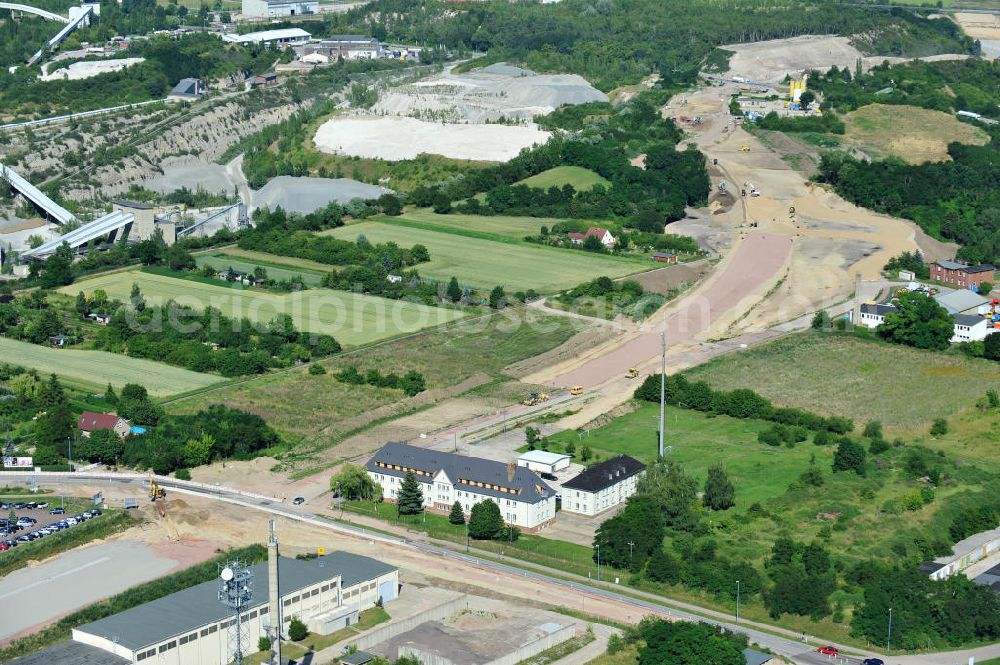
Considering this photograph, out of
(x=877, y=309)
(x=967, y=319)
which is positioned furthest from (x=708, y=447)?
(x=967, y=319)

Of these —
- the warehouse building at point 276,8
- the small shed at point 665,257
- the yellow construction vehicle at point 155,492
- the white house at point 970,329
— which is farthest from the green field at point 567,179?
the warehouse building at point 276,8

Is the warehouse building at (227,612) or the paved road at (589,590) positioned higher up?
the warehouse building at (227,612)

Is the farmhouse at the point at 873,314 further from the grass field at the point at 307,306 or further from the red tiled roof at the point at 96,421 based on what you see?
the red tiled roof at the point at 96,421

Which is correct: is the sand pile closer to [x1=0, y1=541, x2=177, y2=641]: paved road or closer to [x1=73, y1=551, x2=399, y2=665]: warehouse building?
[x1=0, y1=541, x2=177, y2=641]: paved road

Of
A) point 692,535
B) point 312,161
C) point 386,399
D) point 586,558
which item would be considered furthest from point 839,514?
point 312,161

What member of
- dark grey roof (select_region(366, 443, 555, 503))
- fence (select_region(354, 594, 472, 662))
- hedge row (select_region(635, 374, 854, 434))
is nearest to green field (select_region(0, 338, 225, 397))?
dark grey roof (select_region(366, 443, 555, 503))

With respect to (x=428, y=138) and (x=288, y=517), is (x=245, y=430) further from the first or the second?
(x=428, y=138)

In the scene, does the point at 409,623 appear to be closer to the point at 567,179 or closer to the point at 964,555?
the point at 964,555

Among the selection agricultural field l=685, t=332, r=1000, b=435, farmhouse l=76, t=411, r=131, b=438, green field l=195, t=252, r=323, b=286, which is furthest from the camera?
green field l=195, t=252, r=323, b=286
